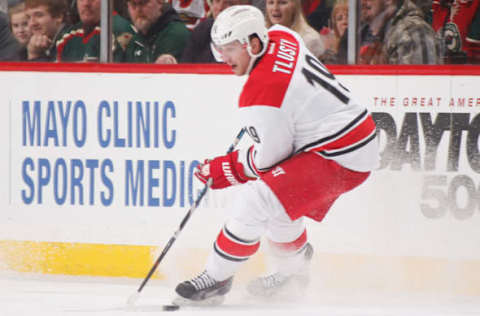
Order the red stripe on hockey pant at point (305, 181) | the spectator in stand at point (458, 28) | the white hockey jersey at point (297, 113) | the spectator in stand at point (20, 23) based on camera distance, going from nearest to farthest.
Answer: the white hockey jersey at point (297, 113) → the red stripe on hockey pant at point (305, 181) → the spectator in stand at point (458, 28) → the spectator in stand at point (20, 23)

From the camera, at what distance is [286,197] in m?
3.38

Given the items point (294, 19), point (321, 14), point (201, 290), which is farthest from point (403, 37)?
point (201, 290)

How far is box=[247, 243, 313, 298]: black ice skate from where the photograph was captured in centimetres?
371

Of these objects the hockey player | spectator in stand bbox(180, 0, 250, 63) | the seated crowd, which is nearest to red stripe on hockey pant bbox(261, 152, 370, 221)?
the hockey player

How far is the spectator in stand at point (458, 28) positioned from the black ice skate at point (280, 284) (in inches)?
46.1

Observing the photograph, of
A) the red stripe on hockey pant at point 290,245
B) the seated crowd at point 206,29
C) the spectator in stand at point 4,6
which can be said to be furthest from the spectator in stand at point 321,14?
the spectator in stand at point 4,6

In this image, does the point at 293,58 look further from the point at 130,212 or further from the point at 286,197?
the point at 130,212

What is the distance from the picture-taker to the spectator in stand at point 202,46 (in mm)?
4234

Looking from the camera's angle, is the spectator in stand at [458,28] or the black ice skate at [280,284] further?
the spectator in stand at [458,28]

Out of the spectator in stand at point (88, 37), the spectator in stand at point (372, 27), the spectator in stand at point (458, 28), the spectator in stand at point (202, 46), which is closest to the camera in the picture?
the spectator in stand at point (458, 28)

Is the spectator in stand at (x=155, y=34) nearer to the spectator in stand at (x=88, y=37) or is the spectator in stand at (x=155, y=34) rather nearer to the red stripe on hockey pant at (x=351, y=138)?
the spectator in stand at (x=88, y=37)

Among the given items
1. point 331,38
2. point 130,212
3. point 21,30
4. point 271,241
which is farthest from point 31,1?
point 271,241

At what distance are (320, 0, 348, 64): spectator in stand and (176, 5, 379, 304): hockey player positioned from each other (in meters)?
0.63

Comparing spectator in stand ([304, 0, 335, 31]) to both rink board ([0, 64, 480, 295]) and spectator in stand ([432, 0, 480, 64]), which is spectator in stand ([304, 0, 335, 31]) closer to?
rink board ([0, 64, 480, 295])
